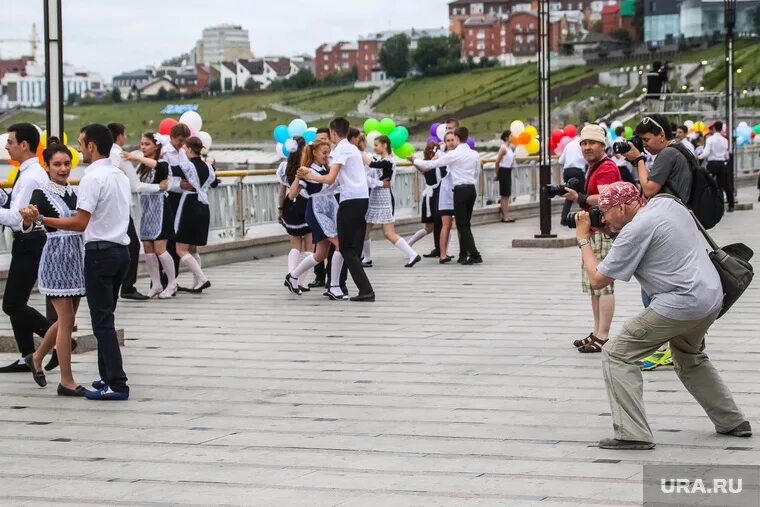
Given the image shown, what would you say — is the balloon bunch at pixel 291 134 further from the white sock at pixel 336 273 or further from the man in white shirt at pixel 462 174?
the white sock at pixel 336 273

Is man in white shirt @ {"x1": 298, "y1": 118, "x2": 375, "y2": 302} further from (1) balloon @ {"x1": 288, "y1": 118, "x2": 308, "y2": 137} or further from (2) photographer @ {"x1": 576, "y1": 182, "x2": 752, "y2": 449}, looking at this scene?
(2) photographer @ {"x1": 576, "y1": 182, "x2": 752, "y2": 449}

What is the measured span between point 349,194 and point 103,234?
218 inches

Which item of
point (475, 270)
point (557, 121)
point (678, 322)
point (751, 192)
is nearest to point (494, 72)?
point (557, 121)

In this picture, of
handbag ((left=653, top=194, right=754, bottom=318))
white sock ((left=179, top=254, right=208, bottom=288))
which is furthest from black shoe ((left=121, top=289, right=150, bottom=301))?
handbag ((left=653, top=194, right=754, bottom=318))

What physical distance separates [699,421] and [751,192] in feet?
108

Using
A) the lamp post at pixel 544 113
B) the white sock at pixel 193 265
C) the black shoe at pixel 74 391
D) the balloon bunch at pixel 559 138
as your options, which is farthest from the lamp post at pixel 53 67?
the balloon bunch at pixel 559 138

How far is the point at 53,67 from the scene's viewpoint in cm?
1156

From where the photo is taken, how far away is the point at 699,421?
835 centimetres

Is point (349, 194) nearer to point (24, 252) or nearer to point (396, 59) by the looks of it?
point (24, 252)

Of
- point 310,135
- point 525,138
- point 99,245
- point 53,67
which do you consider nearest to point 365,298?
point 310,135

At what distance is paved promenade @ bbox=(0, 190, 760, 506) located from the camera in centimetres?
697

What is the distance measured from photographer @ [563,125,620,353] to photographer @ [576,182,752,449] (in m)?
3.20

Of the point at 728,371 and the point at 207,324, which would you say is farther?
the point at 207,324

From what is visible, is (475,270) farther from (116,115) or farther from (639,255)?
(116,115)
